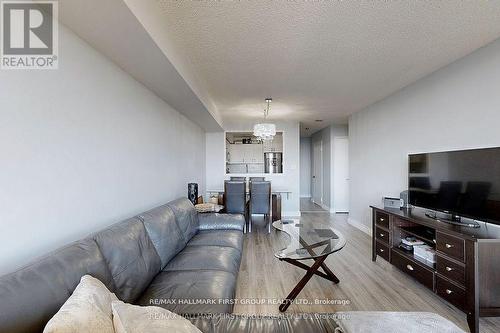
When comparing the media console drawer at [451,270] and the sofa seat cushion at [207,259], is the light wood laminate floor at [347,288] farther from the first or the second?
the sofa seat cushion at [207,259]

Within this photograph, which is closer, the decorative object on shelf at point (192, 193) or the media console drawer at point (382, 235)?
the media console drawer at point (382, 235)

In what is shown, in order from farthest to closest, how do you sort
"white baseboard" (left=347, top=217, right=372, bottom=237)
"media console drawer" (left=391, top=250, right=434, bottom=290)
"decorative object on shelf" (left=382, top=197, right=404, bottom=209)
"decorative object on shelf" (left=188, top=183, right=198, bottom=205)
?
"white baseboard" (left=347, top=217, right=372, bottom=237) → "decorative object on shelf" (left=188, top=183, right=198, bottom=205) → "decorative object on shelf" (left=382, top=197, right=404, bottom=209) → "media console drawer" (left=391, top=250, right=434, bottom=290)

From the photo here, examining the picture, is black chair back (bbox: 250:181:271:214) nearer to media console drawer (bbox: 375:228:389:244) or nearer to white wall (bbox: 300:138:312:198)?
media console drawer (bbox: 375:228:389:244)

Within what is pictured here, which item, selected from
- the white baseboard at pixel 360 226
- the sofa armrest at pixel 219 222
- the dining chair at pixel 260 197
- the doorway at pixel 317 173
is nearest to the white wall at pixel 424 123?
the white baseboard at pixel 360 226

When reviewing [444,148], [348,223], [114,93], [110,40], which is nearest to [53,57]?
[110,40]

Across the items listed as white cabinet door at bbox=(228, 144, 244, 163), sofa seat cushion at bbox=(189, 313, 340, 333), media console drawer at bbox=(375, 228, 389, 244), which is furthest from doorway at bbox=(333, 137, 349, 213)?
sofa seat cushion at bbox=(189, 313, 340, 333)

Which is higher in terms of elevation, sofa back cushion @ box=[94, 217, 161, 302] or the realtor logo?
the realtor logo

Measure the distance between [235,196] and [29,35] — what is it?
3.70 m

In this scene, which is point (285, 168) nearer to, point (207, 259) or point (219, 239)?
point (219, 239)

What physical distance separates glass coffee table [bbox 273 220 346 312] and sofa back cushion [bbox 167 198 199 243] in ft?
3.33

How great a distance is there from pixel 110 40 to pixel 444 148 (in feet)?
11.8

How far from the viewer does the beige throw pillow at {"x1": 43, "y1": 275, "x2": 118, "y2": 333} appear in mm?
702

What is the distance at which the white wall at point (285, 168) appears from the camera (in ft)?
20.4

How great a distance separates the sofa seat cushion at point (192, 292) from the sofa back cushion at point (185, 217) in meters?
0.75
